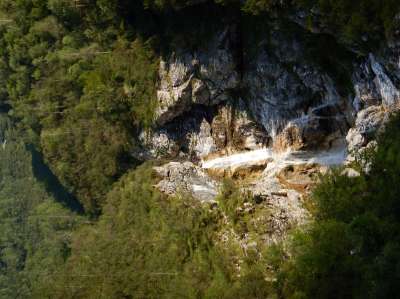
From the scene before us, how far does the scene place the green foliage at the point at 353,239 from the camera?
18500 mm

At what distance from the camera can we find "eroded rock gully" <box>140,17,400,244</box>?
23.1 meters

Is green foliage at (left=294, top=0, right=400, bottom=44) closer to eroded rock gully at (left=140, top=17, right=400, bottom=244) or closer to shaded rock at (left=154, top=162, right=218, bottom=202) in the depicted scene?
eroded rock gully at (left=140, top=17, right=400, bottom=244)

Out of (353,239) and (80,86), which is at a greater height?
(80,86)

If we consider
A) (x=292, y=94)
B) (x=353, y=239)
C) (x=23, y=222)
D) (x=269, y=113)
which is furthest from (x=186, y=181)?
(x=23, y=222)

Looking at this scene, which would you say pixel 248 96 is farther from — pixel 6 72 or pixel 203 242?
pixel 6 72

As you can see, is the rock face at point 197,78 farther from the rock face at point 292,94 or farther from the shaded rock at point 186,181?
the shaded rock at point 186,181

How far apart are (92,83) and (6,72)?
9.77 meters

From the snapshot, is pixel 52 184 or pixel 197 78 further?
pixel 52 184

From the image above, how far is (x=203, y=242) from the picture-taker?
1123 inches

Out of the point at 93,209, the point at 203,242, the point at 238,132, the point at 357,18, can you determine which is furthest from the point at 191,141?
the point at 357,18

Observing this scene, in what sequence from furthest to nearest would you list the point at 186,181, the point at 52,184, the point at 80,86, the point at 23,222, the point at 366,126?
the point at 23,222, the point at 52,184, the point at 80,86, the point at 186,181, the point at 366,126

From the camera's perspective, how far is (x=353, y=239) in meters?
19.5

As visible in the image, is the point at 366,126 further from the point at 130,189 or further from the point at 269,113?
the point at 130,189

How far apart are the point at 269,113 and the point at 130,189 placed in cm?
993
